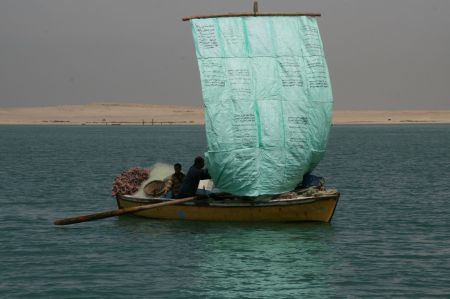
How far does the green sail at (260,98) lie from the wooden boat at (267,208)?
28.5 inches

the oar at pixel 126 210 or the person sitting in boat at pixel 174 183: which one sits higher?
the person sitting in boat at pixel 174 183

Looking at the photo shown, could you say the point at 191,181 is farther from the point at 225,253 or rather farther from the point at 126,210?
the point at 225,253

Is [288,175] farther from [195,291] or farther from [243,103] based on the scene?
[195,291]

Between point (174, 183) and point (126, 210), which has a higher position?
point (174, 183)

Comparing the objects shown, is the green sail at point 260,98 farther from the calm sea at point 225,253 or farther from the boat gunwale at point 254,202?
the calm sea at point 225,253

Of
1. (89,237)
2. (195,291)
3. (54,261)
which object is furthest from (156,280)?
(89,237)

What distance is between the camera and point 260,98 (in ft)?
84.8

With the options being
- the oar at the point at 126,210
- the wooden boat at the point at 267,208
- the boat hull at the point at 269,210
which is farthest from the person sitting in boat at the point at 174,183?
the oar at the point at 126,210

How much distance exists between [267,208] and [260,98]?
3.16 m

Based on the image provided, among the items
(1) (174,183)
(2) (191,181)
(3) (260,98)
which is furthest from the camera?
(1) (174,183)

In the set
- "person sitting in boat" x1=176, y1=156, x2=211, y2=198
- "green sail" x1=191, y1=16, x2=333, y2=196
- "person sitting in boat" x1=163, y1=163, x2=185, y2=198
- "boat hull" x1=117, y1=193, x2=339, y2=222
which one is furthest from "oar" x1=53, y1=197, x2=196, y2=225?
"green sail" x1=191, y1=16, x2=333, y2=196

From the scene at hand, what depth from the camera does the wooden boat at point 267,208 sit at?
81.0 ft

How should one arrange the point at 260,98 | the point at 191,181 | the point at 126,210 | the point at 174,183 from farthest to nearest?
the point at 174,183 < the point at 260,98 < the point at 191,181 < the point at 126,210

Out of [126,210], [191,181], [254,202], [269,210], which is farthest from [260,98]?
[126,210]
